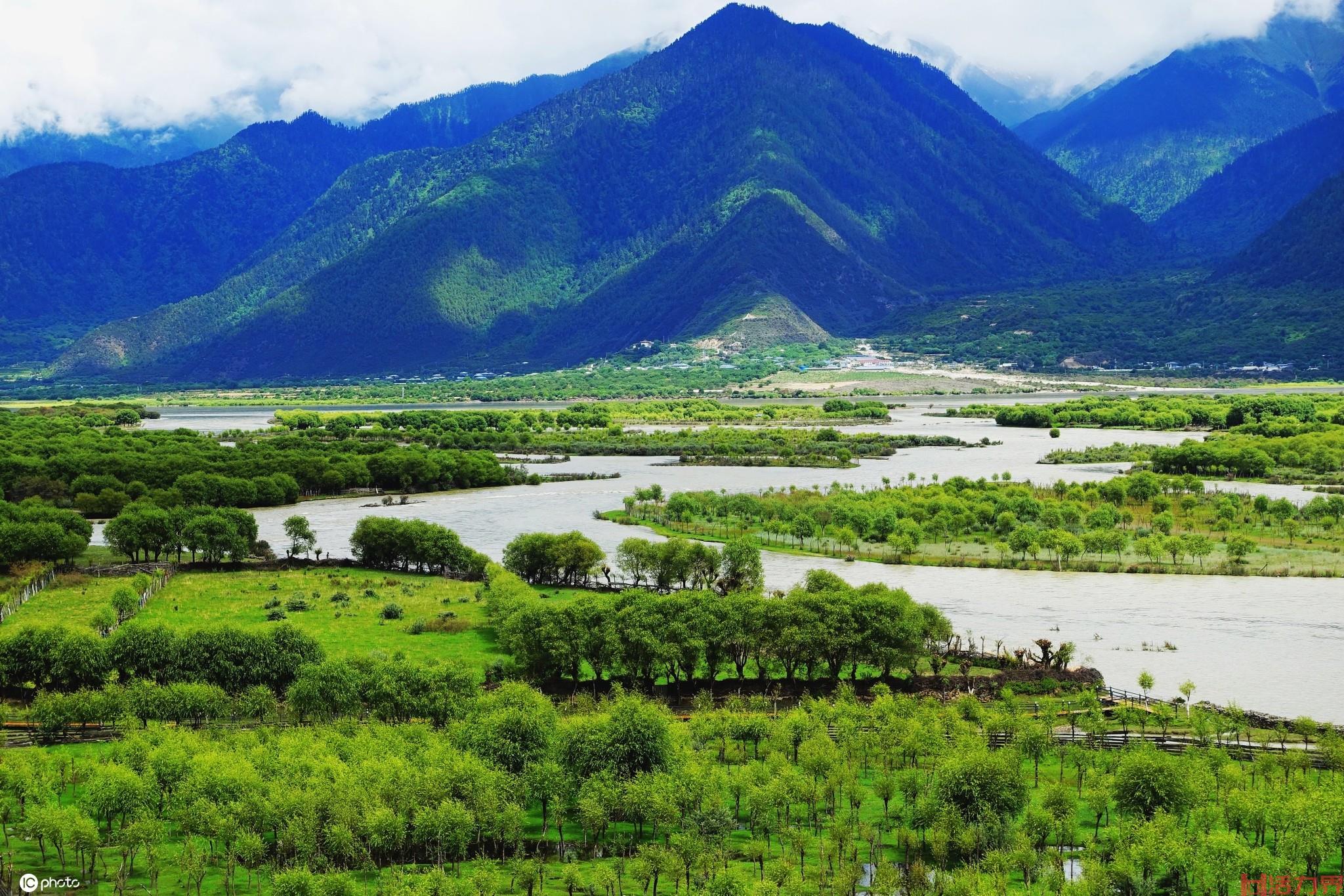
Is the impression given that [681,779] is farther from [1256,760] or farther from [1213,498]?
[1213,498]

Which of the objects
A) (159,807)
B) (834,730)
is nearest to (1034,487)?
(834,730)

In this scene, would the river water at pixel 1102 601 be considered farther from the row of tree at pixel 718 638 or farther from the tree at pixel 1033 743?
the tree at pixel 1033 743

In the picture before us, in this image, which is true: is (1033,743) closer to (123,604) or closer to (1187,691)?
(1187,691)

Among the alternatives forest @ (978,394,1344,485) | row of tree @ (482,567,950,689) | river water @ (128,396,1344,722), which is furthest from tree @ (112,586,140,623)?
forest @ (978,394,1344,485)

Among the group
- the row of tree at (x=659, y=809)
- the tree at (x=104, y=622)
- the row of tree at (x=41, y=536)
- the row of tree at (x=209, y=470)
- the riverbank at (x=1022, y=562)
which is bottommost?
the row of tree at (x=659, y=809)

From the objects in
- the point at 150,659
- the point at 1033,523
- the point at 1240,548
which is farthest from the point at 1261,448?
the point at 150,659

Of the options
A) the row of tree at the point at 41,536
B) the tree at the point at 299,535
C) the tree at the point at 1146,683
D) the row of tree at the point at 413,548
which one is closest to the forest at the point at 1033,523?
the row of tree at the point at 413,548
